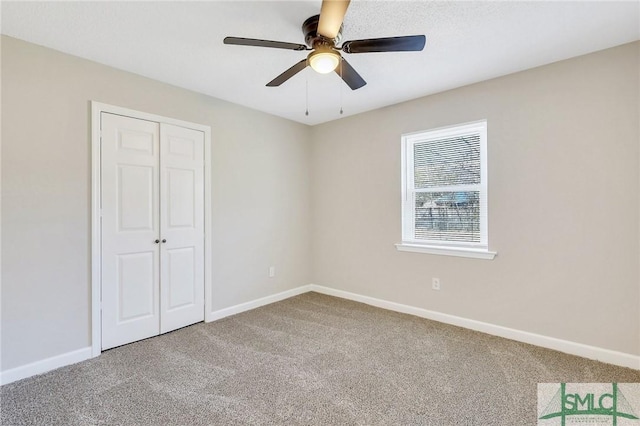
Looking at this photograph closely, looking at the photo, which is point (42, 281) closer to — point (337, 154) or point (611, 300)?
point (337, 154)

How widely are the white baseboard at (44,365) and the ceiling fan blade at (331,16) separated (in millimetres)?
2993

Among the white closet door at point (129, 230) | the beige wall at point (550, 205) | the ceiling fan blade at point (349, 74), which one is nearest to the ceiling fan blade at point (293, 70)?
the ceiling fan blade at point (349, 74)

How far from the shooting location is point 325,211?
4.38m

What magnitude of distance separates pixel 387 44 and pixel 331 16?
1.31ft

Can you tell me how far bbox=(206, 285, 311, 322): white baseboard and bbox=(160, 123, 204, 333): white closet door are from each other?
0.52ft

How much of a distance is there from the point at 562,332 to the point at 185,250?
11.6 feet

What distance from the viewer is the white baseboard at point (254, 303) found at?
11.1 ft

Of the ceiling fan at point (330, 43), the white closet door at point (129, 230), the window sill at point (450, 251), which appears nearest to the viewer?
the ceiling fan at point (330, 43)

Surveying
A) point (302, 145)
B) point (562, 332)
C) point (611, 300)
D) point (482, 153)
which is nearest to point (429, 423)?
point (562, 332)

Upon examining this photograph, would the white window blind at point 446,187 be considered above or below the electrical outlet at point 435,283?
above

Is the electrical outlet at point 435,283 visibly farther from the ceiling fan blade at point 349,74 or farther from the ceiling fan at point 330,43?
the ceiling fan at point 330,43

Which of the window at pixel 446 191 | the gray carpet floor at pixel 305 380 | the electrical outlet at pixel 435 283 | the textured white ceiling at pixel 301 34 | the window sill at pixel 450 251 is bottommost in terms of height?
the gray carpet floor at pixel 305 380

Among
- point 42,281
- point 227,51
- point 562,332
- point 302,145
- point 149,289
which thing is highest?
point 227,51

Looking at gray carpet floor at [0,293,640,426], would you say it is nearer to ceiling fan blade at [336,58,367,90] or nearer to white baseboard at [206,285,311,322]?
white baseboard at [206,285,311,322]
